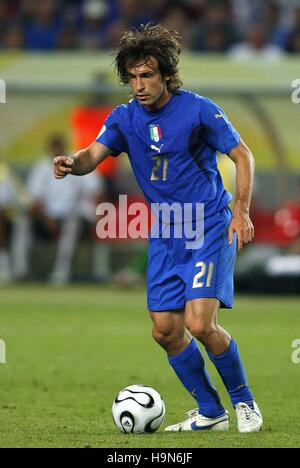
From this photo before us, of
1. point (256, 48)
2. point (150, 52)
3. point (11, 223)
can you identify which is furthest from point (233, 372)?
point (256, 48)

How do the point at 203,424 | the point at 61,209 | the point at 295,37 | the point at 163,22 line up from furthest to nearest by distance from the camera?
the point at 163,22 < the point at 295,37 < the point at 61,209 < the point at 203,424

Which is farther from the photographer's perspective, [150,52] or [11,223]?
[11,223]

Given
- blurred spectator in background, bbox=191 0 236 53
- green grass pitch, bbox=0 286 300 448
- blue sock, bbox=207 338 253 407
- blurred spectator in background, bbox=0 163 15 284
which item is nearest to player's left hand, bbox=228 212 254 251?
blue sock, bbox=207 338 253 407

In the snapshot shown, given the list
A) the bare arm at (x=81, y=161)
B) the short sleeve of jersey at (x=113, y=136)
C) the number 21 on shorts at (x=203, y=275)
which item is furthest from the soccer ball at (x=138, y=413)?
the short sleeve of jersey at (x=113, y=136)

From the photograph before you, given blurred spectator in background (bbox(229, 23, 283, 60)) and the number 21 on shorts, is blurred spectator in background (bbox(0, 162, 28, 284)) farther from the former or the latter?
the number 21 on shorts

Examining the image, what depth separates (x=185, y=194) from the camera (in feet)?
21.4

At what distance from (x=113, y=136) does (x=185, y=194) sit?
56cm

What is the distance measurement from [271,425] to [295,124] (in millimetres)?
9651

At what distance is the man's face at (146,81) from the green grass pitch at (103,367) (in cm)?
184

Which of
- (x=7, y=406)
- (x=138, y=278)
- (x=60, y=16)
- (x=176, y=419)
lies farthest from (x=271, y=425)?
(x=60, y=16)

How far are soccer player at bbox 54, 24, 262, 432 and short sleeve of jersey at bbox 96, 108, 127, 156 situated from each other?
2 centimetres

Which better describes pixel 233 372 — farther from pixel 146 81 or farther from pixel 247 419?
pixel 146 81

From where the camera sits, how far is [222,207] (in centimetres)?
657

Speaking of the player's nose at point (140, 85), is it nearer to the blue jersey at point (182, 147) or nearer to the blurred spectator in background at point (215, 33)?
the blue jersey at point (182, 147)
